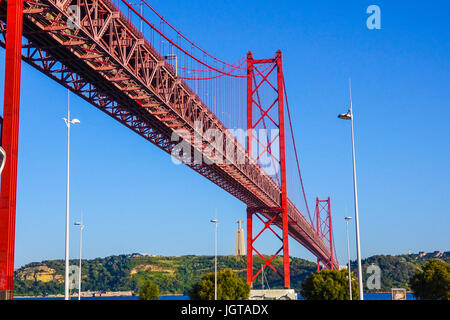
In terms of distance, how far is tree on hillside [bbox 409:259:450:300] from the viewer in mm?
47812

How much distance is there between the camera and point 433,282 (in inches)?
1907

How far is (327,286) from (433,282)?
8.52 meters

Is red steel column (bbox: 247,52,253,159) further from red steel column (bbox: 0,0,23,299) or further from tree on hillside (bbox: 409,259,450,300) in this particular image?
red steel column (bbox: 0,0,23,299)

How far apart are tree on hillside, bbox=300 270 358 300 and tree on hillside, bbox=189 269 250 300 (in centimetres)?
656

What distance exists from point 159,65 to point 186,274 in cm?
16726

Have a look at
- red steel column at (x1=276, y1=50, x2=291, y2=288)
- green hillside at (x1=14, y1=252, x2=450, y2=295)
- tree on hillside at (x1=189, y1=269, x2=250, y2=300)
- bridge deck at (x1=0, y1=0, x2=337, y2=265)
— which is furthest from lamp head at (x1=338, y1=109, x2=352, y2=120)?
green hillside at (x1=14, y1=252, x2=450, y2=295)

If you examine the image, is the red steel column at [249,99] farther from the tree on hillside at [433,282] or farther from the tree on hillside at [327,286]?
the tree on hillside at [433,282]

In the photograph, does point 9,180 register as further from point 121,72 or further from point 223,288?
point 223,288

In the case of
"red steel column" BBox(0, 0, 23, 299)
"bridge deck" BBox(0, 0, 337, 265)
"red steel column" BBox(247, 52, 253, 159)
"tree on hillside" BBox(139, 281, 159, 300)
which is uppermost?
"red steel column" BBox(247, 52, 253, 159)

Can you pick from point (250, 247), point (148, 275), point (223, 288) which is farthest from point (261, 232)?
point (148, 275)

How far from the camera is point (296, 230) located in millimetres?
76688

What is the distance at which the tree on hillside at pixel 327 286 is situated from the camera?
53531mm

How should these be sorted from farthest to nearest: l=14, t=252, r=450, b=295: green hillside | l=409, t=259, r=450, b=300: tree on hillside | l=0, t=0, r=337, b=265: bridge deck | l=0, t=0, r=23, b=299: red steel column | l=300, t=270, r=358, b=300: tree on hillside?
l=14, t=252, r=450, b=295: green hillside → l=300, t=270, r=358, b=300: tree on hillside → l=409, t=259, r=450, b=300: tree on hillside → l=0, t=0, r=337, b=265: bridge deck → l=0, t=0, r=23, b=299: red steel column
